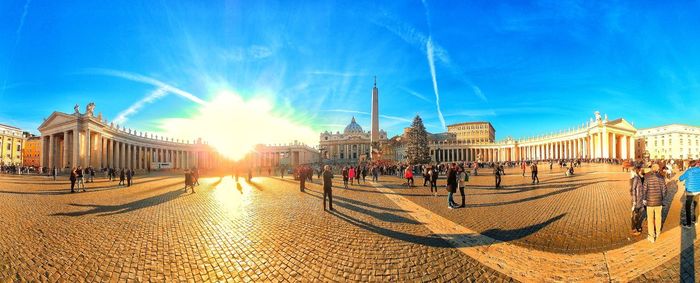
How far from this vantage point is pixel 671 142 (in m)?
91.9

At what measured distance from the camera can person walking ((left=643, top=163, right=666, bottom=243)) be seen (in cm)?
596

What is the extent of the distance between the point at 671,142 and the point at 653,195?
129 m

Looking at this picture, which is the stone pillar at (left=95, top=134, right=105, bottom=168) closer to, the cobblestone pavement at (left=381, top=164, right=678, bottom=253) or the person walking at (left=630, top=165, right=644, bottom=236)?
the cobblestone pavement at (left=381, top=164, right=678, bottom=253)

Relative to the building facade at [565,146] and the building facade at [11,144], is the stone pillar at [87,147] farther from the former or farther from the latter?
the building facade at [565,146]

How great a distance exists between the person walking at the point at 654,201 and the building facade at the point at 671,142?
376 feet

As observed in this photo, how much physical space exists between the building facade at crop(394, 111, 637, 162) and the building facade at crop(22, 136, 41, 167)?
9573 cm

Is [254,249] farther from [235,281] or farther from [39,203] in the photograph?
[39,203]

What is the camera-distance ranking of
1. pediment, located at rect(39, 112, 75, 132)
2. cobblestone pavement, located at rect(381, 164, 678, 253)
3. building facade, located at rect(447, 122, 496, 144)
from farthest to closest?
building facade, located at rect(447, 122, 496, 144) → pediment, located at rect(39, 112, 75, 132) → cobblestone pavement, located at rect(381, 164, 678, 253)

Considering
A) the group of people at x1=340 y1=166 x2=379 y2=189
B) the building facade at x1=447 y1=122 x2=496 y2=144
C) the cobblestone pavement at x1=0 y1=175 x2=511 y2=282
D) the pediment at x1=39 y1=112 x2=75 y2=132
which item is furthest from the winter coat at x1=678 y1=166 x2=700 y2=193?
the building facade at x1=447 y1=122 x2=496 y2=144

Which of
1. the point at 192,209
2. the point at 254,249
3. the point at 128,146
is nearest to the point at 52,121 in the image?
the point at 128,146

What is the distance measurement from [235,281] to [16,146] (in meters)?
109

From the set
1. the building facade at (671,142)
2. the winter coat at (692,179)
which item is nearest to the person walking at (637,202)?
the winter coat at (692,179)

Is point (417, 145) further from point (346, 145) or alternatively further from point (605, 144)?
point (346, 145)

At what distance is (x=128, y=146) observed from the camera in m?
59.7
